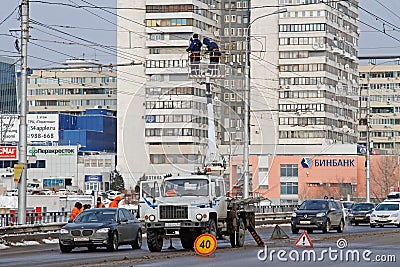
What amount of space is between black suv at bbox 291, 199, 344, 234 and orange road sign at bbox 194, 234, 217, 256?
18.0 meters

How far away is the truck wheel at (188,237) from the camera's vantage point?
28.3 meters

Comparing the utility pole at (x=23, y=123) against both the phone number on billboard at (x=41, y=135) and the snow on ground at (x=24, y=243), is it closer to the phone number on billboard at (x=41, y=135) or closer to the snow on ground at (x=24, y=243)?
the snow on ground at (x=24, y=243)

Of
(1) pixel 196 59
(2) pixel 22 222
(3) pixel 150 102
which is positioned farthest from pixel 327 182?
(2) pixel 22 222

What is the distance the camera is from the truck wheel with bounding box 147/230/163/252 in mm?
28078

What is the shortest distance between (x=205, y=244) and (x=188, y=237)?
458 centimetres

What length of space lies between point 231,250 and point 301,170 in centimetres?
8215

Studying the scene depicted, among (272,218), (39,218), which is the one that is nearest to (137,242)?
(39,218)

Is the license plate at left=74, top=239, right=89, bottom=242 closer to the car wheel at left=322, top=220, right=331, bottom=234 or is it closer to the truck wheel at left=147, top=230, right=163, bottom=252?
the truck wheel at left=147, top=230, right=163, bottom=252

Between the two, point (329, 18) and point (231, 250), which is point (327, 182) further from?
point (231, 250)

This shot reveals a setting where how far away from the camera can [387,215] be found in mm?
49219

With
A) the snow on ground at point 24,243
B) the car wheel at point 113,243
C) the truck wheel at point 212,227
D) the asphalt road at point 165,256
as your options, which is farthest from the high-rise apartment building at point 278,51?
the truck wheel at point 212,227

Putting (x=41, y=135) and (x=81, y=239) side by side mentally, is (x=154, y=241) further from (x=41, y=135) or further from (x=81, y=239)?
(x=41, y=135)

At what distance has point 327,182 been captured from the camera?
108062 millimetres

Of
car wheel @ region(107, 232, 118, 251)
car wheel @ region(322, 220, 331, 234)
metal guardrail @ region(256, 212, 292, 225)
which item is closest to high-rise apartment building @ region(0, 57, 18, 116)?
metal guardrail @ region(256, 212, 292, 225)
